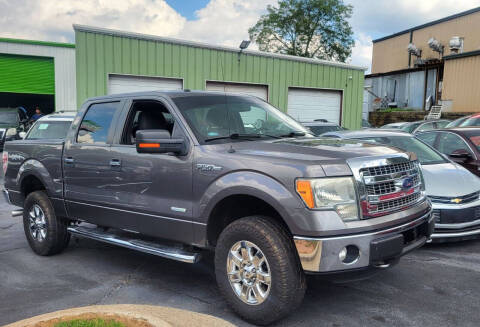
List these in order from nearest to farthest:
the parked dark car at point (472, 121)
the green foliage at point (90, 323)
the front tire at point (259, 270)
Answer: the green foliage at point (90, 323) < the front tire at point (259, 270) < the parked dark car at point (472, 121)

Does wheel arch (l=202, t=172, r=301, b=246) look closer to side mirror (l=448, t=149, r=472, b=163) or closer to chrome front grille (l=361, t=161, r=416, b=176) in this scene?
chrome front grille (l=361, t=161, r=416, b=176)

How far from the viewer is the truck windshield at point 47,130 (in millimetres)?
7474

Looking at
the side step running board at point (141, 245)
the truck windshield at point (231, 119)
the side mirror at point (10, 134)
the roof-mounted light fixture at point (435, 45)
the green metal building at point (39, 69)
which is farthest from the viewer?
the roof-mounted light fixture at point (435, 45)

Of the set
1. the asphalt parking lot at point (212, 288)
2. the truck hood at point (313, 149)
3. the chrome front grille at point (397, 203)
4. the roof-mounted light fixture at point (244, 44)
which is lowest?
the asphalt parking lot at point (212, 288)

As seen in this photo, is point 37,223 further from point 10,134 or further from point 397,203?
point 10,134

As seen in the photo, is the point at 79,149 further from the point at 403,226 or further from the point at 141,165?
the point at 403,226

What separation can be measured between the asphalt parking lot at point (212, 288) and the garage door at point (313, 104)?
1372cm

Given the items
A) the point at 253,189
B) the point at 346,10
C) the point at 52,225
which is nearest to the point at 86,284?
the point at 52,225

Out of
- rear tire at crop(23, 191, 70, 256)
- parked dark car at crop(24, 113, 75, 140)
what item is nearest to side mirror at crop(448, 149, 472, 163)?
rear tire at crop(23, 191, 70, 256)

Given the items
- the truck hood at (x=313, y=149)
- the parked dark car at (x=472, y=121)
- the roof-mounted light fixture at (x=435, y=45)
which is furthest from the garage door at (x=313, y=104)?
the roof-mounted light fixture at (x=435, y=45)

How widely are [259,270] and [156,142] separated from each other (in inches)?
55.1

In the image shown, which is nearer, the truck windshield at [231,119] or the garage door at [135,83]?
the truck windshield at [231,119]

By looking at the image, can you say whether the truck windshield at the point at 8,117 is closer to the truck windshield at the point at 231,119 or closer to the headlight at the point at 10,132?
the headlight at the point at 10,132

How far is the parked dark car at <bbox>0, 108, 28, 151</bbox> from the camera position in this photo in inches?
698
